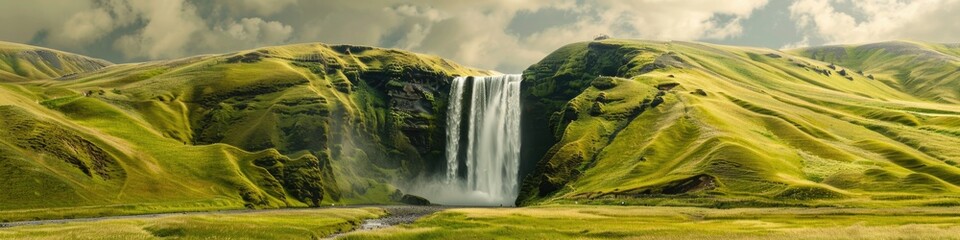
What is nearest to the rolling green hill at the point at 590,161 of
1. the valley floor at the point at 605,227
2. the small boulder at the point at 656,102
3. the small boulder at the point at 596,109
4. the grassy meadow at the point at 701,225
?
the small boulder at the point at 596,109

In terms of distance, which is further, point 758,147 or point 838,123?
point 838,123

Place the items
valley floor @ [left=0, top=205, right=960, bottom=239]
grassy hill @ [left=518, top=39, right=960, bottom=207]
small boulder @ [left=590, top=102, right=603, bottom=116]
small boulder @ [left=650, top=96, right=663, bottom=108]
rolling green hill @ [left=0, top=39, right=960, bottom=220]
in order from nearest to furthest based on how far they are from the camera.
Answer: valley floor @ [left=0, top=205, right=960, bottom=239], grassy hill @ [left=518, top=39, right=960, bottom=207], rolling green hill @ [left=0, top=39, right=960, bottom=220], small boulder @ [left=650, top=96, right=663, bottom=108], small boulder @ [left=590, top=102, right=603, bottom=116]

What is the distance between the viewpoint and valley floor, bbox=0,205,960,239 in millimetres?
57500

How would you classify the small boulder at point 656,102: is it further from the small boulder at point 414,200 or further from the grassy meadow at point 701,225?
the grassy meadow at point 701,225

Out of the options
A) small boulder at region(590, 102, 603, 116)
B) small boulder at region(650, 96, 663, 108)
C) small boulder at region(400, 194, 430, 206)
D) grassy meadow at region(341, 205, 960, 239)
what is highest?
small boulder at region(650, 96, 663, 108)

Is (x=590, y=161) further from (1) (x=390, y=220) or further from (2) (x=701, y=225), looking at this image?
(2) (x=701, y=225)

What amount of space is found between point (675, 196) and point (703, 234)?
5803cm

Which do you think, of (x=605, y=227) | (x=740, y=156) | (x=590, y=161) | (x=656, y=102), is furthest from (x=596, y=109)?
(x=605, y=227)

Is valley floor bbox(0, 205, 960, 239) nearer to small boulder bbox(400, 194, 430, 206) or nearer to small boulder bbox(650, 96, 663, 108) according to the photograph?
small boulder bbox(400, 194, 430, 206)

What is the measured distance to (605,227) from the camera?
70.2m

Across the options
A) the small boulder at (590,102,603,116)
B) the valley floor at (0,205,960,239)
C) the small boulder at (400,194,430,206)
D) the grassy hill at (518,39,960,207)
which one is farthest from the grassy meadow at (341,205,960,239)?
the small boulder at (590,102,603,116)

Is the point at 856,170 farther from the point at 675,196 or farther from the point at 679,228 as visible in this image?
the point at 679,228

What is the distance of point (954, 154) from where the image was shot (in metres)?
138

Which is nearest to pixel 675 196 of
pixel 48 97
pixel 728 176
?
pixel 728 176
